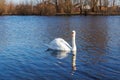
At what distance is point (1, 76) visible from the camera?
1115 centimetres

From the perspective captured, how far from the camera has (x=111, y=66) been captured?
1301 cm

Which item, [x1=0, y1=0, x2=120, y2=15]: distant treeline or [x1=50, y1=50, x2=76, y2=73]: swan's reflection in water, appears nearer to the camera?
[x1=50, y1=50, x2=76, y2=73]: swan's reflection in water

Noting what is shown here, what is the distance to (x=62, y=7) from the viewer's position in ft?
261

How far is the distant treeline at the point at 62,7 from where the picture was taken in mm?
79188

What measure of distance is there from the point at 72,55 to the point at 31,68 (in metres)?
3.56

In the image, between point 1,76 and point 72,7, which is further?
point 72,7

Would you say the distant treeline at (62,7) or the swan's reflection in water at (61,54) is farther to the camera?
Answer: the distant treeline at (62,7)

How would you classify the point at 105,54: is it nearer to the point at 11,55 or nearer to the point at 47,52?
the point at 47,52

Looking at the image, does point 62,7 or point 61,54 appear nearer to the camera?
point 61,54

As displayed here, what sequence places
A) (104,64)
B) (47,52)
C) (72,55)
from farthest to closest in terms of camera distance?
(47,52)
(72,55)
(104,64)

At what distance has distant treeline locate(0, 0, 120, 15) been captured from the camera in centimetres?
7919

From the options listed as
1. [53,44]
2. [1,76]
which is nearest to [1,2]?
[53,44]

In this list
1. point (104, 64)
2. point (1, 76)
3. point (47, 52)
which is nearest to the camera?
point (1, 76)

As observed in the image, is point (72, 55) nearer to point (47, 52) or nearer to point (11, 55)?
point (47, 52)
